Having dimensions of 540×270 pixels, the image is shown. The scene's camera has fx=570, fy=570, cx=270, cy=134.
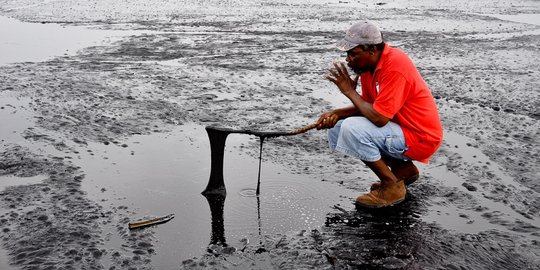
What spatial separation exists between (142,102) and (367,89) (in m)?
3.75

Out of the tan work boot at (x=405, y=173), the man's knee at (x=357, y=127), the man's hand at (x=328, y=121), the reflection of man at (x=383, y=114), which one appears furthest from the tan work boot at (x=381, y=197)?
the man's hand at (x=328, y=121)

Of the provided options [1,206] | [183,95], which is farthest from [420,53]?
[1,206]

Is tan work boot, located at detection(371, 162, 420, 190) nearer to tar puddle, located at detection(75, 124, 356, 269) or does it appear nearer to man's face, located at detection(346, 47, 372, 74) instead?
tar puddle, located at detection(75, 124, 356, 269)

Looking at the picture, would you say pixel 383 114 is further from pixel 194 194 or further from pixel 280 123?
pixel 280 123

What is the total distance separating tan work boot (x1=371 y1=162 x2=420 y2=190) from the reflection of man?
16cm

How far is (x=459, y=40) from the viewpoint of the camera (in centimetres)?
1262

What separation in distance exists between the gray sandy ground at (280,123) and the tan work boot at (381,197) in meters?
0.10

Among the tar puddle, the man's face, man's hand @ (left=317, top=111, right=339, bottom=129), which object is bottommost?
the tar puddle

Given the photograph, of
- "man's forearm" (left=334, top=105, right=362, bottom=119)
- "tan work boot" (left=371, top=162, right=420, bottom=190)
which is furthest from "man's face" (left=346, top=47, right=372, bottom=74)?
"tan work boot" (left=371, top=162, right=420, bottom=190)

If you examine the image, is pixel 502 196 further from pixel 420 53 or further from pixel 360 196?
pixel 420 53

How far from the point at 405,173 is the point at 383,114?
0.85 metres

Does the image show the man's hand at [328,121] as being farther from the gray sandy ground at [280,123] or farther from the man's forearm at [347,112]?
the gray sandy ground at [280,123]

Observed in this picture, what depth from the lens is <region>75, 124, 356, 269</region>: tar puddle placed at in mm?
4211

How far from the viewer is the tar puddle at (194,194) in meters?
4.21
